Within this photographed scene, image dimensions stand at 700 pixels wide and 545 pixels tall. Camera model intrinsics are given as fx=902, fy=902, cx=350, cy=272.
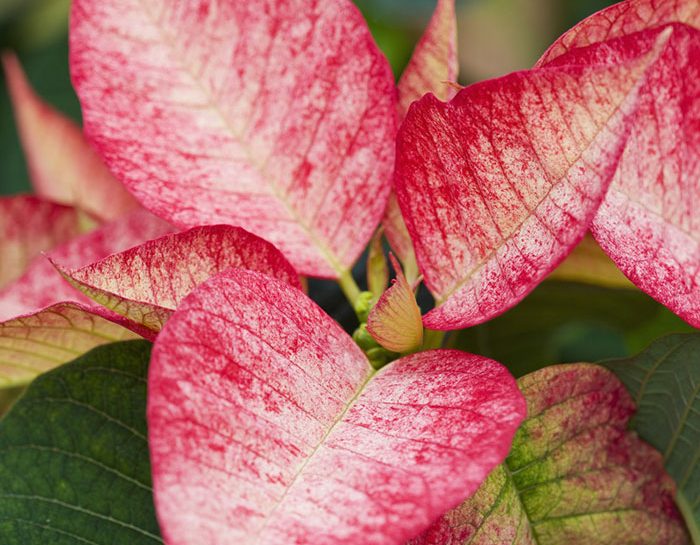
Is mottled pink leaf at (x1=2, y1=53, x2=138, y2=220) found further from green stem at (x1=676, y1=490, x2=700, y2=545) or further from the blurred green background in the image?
green stem at (x1=676, y1=490, x2=700, y2=545)

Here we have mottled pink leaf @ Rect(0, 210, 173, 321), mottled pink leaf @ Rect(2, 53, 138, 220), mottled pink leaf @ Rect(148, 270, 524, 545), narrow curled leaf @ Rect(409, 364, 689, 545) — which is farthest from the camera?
mottled pink leaf @ Rect(2, 53, 138, 220)

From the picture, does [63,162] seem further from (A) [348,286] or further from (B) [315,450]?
(B) [315,450]

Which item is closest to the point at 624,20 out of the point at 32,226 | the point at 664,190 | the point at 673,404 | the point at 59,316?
the point at 664,190

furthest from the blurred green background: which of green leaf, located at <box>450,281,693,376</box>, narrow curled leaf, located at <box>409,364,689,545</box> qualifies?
narrow curled leaf, located at <box>409,364,689,545</box>

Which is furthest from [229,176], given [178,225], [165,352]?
[165,352]

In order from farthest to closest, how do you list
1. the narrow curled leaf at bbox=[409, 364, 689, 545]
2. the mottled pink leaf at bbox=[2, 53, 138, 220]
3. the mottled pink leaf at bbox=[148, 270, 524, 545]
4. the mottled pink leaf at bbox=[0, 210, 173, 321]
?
1. the mottled pink leaf at bbox=[2, 53, 138, 220]
2. the mottled pink leaf at bbox=[0, 210, 173, 321]
3. the narrow curled leaf at bbox=[409, 364, 689, 545]
4. the mottled pink leaf at bbox=[148, 270, 524, 545]

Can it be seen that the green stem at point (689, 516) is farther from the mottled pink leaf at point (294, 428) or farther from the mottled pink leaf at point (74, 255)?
the mottled pink leaf at point (74, 255)

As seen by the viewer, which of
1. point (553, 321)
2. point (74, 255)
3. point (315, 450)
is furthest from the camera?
point (553, 321)

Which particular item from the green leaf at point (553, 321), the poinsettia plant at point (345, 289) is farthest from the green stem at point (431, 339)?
the green leaf at point (553, 321)
